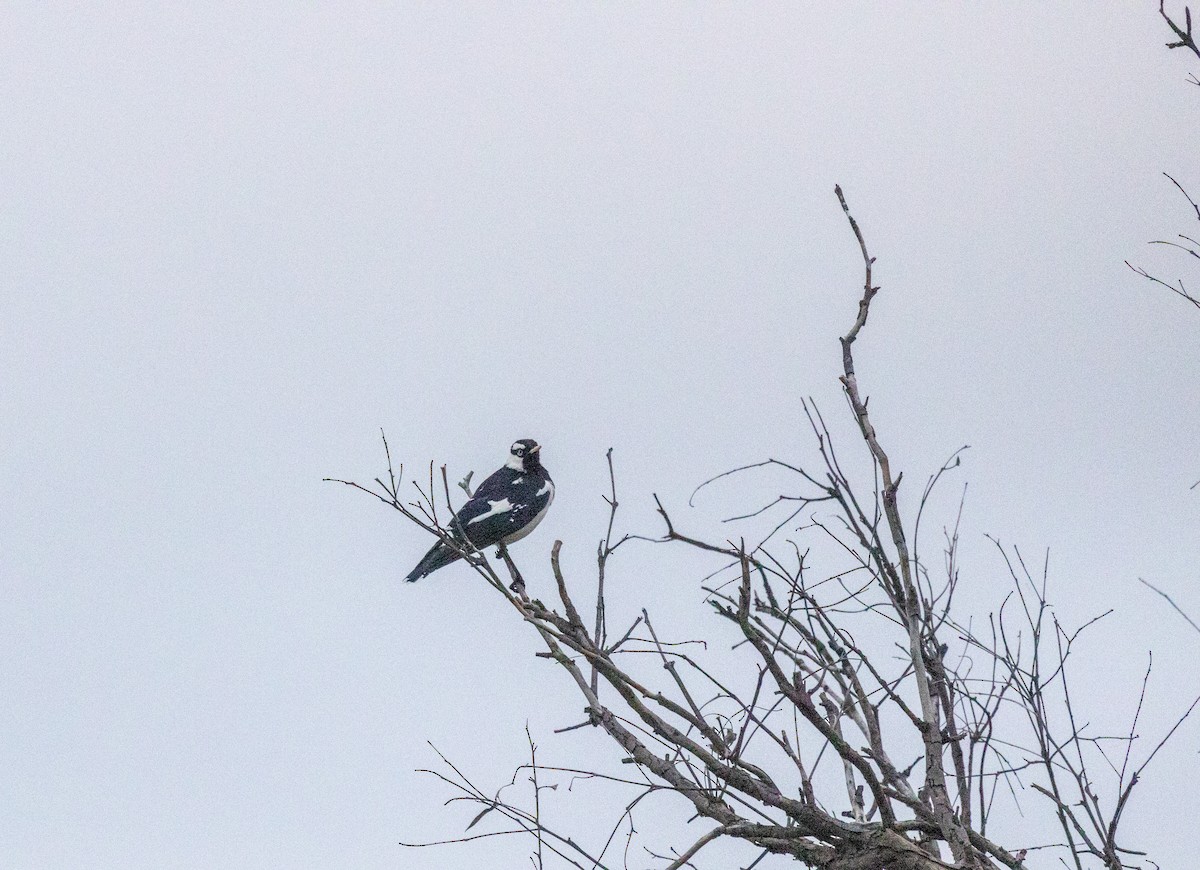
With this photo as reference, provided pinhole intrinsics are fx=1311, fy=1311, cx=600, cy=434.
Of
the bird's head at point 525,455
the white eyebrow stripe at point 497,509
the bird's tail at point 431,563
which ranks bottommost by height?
the bird's tail at point 431,563

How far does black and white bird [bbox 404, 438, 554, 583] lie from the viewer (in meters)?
13.5

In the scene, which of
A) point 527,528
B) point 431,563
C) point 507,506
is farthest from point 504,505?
point 431,563

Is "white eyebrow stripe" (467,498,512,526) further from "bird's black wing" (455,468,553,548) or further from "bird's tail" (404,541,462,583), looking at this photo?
"bird's tail" (404,541,462,583)

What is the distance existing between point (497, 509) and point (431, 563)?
1.05 meters

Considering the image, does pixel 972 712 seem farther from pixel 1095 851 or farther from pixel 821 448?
pixel 821 448

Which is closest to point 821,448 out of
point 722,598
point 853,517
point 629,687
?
point 853,517

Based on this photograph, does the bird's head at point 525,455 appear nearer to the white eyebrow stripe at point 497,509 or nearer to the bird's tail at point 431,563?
the white eyebrow stripe at point 497,509

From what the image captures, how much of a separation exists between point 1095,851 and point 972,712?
903 millimetres

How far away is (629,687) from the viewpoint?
5.77 meters

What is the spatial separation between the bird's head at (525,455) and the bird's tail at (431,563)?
7.58 ft

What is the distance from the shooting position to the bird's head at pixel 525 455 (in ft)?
50.8

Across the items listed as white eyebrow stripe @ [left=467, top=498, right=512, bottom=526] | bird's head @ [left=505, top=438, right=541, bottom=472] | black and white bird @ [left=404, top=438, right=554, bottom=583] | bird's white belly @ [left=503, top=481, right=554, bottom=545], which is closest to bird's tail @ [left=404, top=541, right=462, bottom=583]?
black and white bird @ [left=404, top=438, right=554, bottom=583]

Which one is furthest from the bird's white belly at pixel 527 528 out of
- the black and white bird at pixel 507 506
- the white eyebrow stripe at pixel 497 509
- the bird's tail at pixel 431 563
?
the bird's tail at pixel 431 563

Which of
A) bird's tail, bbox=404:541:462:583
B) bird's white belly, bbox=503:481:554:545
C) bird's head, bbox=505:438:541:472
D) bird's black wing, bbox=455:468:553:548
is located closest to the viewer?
bird's tail, bbox=404:541:462:583
